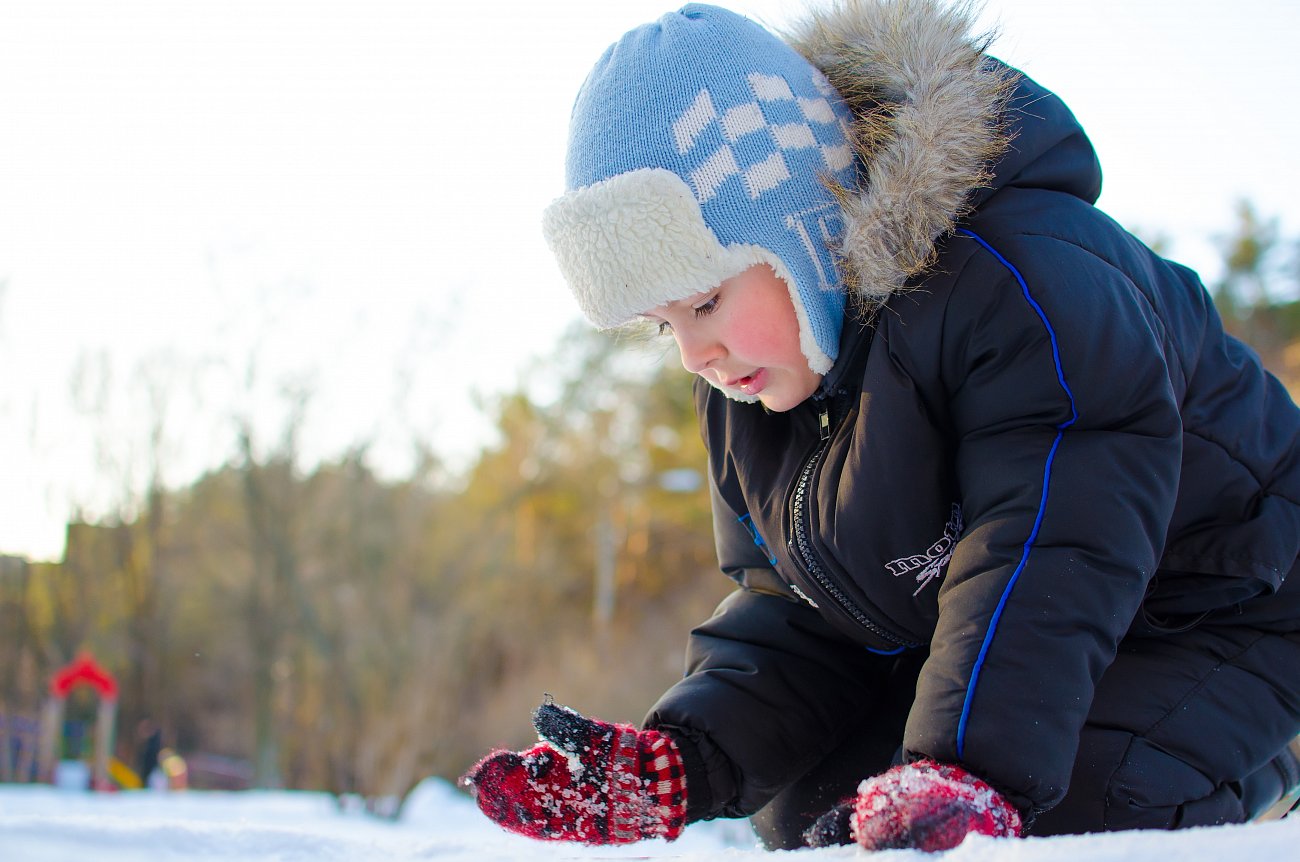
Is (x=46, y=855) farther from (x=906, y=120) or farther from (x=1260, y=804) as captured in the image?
(x=1260, y=804)

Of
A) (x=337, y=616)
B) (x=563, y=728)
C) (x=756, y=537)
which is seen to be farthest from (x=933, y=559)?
(x=337, y=616)

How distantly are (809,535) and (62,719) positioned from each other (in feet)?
52.5

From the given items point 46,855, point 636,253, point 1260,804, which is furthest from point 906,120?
point 46,855

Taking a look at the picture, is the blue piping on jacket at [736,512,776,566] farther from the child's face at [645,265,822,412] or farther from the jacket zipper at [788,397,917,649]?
the child's face at [645,265,822,412]

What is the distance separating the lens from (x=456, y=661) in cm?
1384

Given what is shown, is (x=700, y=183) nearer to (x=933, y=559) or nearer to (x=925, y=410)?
(x=925, y=410)

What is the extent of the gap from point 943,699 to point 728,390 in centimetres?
49

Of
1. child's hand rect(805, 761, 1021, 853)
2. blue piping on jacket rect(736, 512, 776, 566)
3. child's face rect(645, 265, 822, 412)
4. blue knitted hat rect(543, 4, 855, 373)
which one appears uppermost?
blue knitted hat rect(543, 4, 855, 373)

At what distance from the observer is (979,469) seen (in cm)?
103

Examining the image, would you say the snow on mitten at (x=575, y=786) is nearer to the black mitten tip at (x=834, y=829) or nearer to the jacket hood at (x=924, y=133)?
the black mitten tip at (x=834, y=829)

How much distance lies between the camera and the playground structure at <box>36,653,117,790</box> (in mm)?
10641

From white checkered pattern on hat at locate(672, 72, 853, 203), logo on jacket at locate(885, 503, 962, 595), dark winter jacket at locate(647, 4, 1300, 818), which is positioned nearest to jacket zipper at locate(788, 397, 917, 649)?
dark winter jacket at locate(647, 4, 1300, 818)

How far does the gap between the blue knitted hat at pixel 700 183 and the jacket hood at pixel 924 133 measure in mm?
50

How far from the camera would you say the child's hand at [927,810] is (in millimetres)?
779
